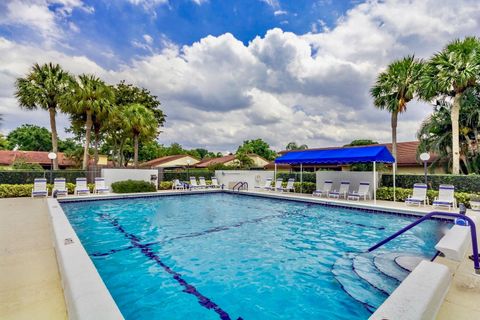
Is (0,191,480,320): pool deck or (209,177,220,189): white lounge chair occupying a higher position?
(209,177,220,189): white lounge chair

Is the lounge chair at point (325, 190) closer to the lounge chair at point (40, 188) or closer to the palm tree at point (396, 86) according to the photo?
the palm tree at point (396, 86)

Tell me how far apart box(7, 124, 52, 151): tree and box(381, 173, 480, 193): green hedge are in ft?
184

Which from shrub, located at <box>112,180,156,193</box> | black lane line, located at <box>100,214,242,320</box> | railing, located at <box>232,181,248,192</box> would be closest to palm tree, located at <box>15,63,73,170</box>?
shrub, located at <box>112,180,156,193</box>

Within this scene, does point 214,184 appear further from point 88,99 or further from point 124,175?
point 88,99

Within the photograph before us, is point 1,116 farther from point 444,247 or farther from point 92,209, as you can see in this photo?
point 444,247

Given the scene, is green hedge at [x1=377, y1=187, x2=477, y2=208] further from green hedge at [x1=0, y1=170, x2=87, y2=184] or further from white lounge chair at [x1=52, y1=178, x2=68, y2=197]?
green hedge at [x1=0, y1=170, x2=87, y2=184]

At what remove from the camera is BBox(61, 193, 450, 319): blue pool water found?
395 cm

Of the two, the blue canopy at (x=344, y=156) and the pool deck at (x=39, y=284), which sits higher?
the blue canopy at (x=344, y=156)

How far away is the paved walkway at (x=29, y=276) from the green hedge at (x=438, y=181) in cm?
1516

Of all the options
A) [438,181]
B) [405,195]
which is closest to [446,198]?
[438,181]

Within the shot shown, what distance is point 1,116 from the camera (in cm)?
1620

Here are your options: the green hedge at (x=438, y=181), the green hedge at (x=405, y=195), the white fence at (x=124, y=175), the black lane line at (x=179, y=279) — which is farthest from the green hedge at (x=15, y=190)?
the green hedge at (x=438, y=181)

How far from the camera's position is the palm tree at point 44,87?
62.2ft

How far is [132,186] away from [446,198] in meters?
17.0
